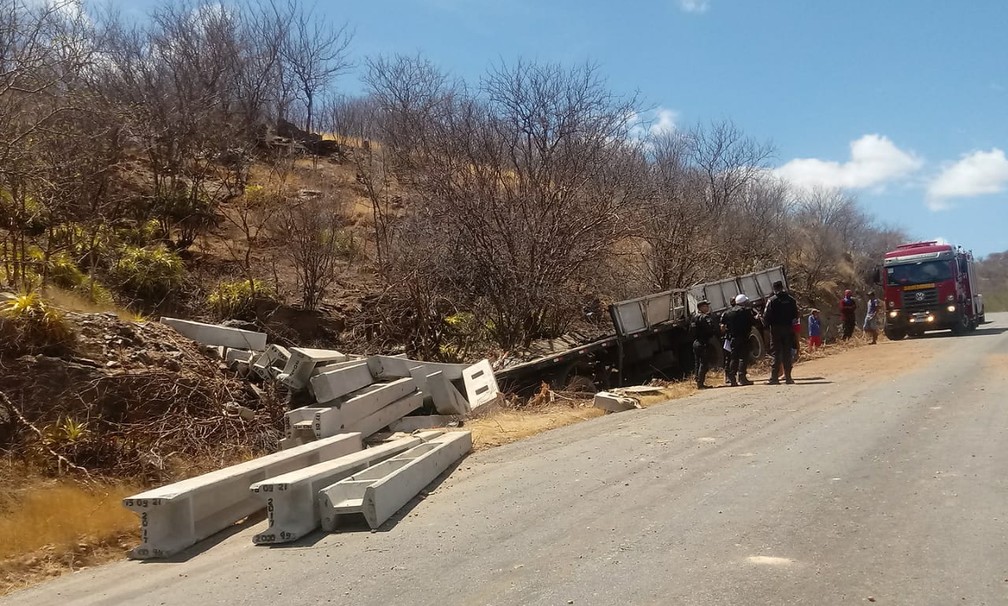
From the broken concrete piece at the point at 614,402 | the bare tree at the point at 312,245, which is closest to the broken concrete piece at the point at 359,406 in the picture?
the broken concrete piece at the point at 614,402

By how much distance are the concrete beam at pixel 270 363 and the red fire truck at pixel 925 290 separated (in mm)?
21728

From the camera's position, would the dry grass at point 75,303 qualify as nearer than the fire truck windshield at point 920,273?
Yes

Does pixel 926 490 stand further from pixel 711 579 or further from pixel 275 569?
pixel 275 569

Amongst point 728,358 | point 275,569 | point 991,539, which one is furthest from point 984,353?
point 275,569

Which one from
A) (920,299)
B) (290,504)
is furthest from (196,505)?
(920,299)

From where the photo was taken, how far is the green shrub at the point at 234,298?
15.0m

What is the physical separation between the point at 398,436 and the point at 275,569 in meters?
4.71

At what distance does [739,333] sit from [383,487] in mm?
8570

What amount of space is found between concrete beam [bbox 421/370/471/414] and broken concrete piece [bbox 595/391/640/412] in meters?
2.14

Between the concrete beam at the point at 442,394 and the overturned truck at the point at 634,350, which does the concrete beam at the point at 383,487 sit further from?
the overturned truck at the point at 634,350

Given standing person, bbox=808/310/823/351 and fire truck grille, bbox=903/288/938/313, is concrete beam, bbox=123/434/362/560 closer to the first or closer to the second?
standing person, bbox=808/310/823/351

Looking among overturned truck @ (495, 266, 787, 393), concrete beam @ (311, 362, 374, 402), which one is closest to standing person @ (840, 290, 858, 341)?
overturned truck @ (495, 266, 787, 393)

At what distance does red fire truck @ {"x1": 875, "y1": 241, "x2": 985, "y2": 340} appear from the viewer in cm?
2547

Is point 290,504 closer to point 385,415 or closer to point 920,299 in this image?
point 385,415
